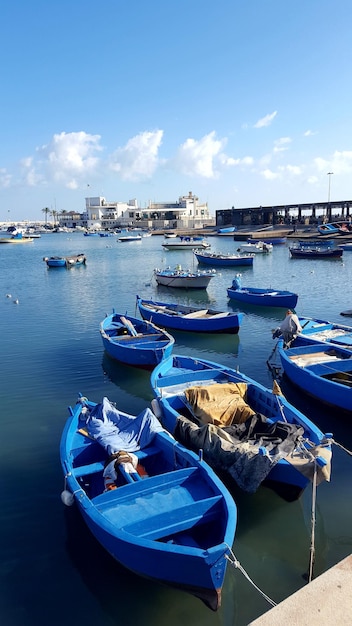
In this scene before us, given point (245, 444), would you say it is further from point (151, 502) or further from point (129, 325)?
point (129, 325)

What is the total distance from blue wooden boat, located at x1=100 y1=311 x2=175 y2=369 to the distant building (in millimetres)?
143405

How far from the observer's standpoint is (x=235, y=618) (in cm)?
717

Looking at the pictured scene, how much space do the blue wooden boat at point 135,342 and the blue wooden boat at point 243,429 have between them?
11.1 ft

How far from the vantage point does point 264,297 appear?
102 feet

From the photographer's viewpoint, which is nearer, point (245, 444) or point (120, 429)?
point (245, 444)

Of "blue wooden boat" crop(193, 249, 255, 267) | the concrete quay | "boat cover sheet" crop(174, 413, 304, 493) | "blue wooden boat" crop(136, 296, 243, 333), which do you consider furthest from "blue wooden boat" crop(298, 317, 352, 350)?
"blue wooden boat" crop(193, 249, 255, 267)

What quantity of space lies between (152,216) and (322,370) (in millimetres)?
172696

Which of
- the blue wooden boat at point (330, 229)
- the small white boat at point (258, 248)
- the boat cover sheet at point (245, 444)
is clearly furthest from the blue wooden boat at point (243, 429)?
the blue wooden boat at point (330, 229)

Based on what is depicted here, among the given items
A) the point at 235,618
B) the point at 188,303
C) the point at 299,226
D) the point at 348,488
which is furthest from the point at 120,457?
the point at 299,226

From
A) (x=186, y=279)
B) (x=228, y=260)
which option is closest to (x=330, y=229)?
(x=228, y=260)

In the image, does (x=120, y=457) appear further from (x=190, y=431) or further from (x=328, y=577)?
(x=328, y=577)

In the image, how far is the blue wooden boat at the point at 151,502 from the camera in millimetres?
6754

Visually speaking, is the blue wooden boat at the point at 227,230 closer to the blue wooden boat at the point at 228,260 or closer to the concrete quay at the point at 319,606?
the blue wooden boat at the point at 228,260

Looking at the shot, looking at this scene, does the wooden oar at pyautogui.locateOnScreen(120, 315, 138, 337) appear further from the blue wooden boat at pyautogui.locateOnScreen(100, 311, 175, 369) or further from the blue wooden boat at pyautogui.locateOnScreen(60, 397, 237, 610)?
the blue wooden boat at pyautogui.locateOnScreen(60, 397, 237, 610)
